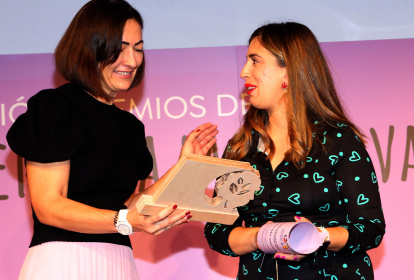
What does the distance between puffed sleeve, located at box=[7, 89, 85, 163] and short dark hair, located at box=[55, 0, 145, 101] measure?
119mm

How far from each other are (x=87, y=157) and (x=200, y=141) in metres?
0.59

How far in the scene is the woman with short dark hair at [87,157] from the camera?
1.92m

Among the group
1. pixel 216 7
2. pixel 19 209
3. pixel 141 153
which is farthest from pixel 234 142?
pixel 19 209

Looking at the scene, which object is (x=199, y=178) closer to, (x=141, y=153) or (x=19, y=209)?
(x=141, y=153)

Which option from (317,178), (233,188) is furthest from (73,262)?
(317,178)

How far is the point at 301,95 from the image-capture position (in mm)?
2225

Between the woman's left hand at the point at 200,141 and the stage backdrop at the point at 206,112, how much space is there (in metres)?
0.72

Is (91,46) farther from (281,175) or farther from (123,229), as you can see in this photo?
(281,175)

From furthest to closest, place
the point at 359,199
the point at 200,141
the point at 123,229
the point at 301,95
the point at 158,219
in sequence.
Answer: the point at 200,141 < the point at 301,95 < the point at 359,199 < the point at 123,229 < the point at 158,219

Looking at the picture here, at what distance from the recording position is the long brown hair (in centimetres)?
218

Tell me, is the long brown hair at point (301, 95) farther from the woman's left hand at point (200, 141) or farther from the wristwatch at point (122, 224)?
the wristwatch at point (122, 224)

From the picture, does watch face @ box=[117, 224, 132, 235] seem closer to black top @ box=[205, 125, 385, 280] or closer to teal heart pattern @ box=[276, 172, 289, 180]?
black top @ box=[205, 125, 385, 280]

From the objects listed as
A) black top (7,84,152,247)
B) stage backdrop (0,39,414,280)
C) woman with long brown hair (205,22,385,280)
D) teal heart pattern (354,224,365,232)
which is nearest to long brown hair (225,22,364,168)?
woman with long brown hair (205,22,385,280)

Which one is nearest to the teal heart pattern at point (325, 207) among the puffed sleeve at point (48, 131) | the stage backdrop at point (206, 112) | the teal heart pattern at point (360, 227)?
the teal heart pattern at point (360, 227)
